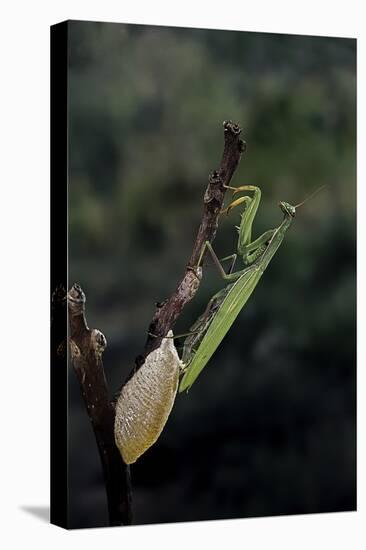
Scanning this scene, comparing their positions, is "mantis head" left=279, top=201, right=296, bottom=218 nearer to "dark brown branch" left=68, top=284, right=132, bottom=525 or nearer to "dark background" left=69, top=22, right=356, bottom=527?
"dark background" left=69, top=22, right=356, bottom=527

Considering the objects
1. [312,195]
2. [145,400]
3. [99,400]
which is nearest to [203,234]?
[312,195]

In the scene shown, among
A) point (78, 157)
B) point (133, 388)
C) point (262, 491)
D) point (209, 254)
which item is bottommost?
point (262, 491)

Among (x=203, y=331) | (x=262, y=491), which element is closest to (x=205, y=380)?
(x=203, y=331)

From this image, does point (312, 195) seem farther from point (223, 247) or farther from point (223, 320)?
point (223, 320)

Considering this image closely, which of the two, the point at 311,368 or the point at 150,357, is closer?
the point at 150,357

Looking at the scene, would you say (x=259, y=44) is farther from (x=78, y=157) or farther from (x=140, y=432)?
(x=140, y=432)

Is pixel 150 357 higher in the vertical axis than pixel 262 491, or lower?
higher
